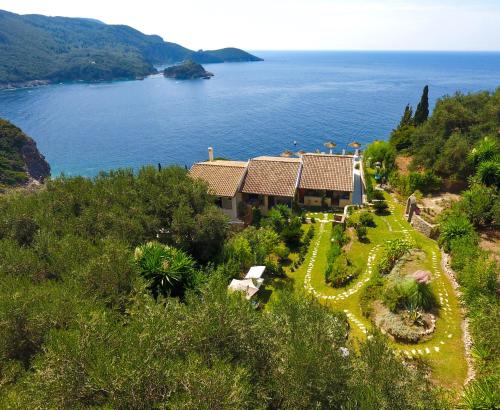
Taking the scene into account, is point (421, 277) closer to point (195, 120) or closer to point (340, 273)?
point (340, 273)

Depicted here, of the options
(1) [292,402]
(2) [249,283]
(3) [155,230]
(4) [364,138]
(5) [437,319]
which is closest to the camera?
(1) [292,402]

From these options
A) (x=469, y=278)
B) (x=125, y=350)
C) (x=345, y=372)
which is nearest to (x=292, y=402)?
(x=345, y=372)

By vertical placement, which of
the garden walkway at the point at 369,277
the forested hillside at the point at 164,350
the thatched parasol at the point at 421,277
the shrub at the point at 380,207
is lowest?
the garden walkway at the point at 369,277

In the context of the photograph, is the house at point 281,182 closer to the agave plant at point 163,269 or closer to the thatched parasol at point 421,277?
the agave plant at point 163,269

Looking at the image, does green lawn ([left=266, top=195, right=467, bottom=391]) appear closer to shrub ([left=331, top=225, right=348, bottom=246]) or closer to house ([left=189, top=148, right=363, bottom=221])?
shrub ([left=331, top=225, right=348, bottom=246])

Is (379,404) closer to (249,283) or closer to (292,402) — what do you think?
(292,402)

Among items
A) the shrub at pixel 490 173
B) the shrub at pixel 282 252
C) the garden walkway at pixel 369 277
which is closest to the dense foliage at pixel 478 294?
the garden walkway at pixel 369 277

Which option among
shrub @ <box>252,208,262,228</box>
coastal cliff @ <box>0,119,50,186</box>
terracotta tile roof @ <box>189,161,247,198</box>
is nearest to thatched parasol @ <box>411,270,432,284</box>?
shrub @ <box>252,208,262,228</box>
